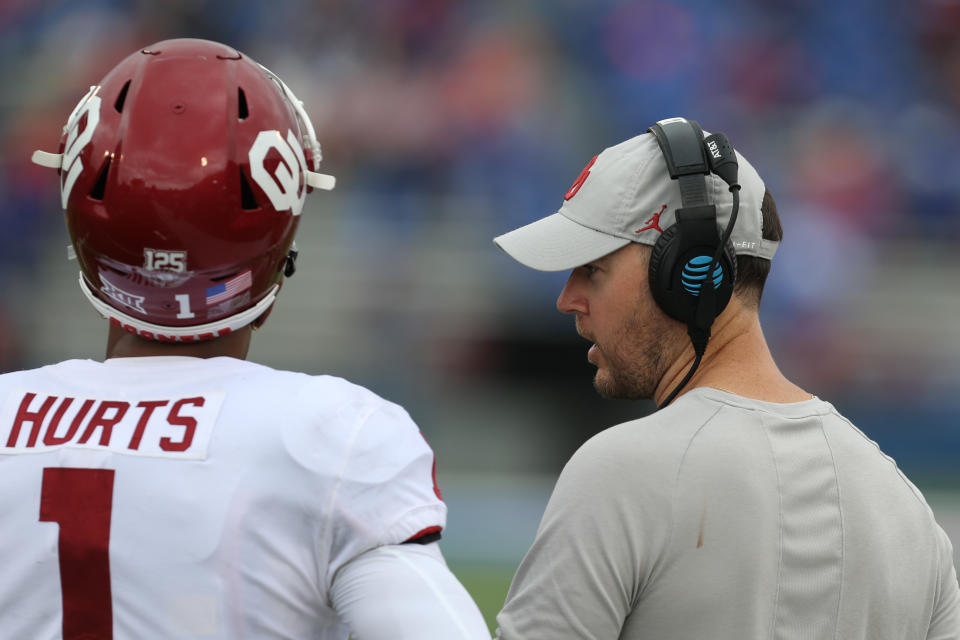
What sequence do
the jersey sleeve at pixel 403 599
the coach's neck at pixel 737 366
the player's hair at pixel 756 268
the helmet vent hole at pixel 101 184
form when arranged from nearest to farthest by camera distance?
the jersey sleeve at pixel 403 599 < the helmet vent hole at pixel 101 184 < the coach's neck at pixel 737 366 < the player's hair at pixel 756 268

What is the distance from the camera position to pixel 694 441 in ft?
6.23

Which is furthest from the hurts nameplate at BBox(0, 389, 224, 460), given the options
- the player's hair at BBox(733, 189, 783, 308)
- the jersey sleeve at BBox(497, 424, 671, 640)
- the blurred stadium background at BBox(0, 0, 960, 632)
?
the blurred stadium background at BBox(0, 0, 960, 632)

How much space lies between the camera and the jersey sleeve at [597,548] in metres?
1.84

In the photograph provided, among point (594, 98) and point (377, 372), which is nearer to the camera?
point (377, 372)

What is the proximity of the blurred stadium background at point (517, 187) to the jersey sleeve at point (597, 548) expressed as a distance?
5.71 meters

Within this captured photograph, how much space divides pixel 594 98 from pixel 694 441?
7849 mm

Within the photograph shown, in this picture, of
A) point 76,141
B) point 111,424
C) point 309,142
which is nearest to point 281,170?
point 309,142

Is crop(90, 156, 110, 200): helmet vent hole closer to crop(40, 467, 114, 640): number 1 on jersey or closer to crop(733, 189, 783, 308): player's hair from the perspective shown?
crop(40, 467, 114, 640): number 1 on jersey

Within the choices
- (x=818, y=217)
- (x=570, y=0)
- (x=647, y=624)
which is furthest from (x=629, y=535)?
(x=570, y=0)

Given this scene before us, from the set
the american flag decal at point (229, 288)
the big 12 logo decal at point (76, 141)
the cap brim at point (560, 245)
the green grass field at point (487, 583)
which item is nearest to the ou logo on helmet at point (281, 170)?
the american flag decal at point (229, 288)

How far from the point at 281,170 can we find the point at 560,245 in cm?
58

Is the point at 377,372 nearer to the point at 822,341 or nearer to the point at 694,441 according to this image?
the point at 822,341

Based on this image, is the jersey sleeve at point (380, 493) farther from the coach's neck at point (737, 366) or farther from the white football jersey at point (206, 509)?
the coach's neck at point (737, 366)

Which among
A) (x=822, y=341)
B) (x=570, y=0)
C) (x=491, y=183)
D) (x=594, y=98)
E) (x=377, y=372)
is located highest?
(x=570, y=0)
